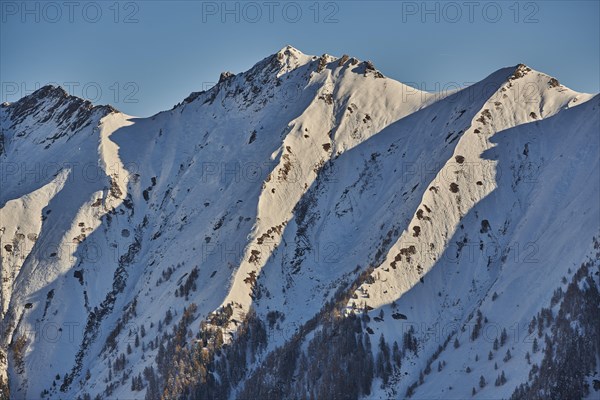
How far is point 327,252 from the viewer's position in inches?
6186

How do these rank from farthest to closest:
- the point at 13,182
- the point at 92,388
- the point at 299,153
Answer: the point at 13,182 → the point at 299,153 → the point at 92,388

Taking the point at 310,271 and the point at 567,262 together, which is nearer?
the point at 567,262

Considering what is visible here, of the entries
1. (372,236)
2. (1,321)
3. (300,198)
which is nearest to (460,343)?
(372,236)

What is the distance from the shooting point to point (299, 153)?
6850 inches

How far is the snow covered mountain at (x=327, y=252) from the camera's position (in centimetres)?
12962

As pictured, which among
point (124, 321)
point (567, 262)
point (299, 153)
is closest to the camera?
point (567, 262)

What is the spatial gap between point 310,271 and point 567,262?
39120 millimetres

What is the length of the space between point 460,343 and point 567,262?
54.4 ft

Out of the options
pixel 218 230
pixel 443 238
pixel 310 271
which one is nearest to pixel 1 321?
pixel 218 230

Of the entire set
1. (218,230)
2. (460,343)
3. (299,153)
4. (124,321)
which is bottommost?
(460,343)

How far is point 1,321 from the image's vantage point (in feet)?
538

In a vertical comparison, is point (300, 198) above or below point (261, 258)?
above

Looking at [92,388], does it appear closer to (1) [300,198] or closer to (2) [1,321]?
(2) [1,321]

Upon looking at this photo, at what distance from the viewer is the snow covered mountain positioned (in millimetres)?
129625
